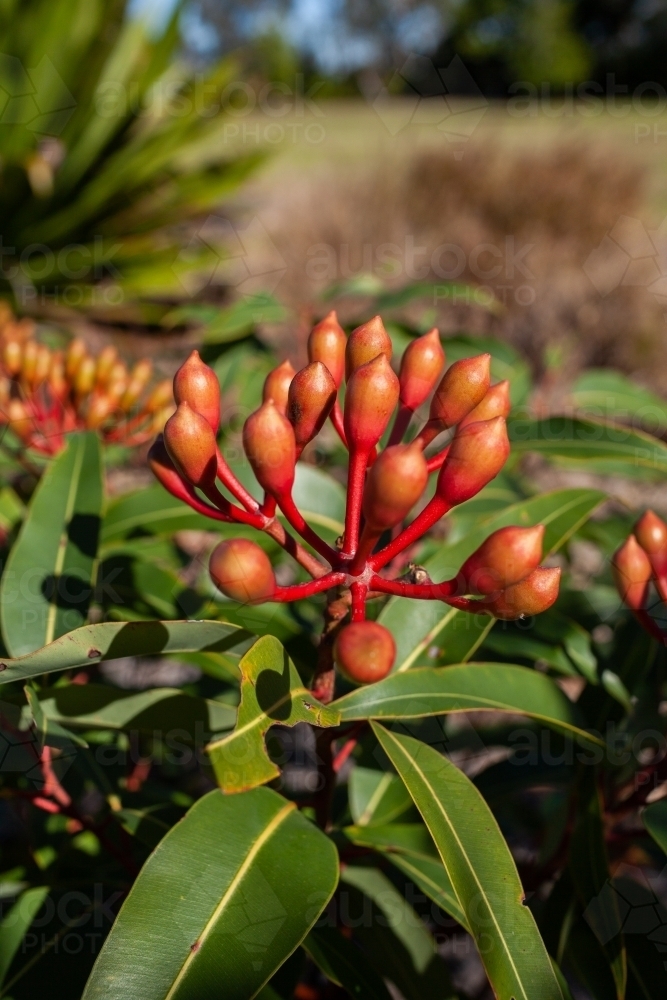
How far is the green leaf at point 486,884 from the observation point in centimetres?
65

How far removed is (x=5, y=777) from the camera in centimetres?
101

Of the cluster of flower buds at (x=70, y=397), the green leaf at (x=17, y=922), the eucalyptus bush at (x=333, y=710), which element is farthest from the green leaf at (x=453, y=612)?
the cluster of flower buds at (x=70, y=397)

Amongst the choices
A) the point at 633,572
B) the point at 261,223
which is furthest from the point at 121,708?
the point at 261,223

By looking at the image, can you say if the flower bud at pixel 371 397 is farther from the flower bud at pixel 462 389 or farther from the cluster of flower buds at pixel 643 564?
the cluster of flower buds at pixel 643 564

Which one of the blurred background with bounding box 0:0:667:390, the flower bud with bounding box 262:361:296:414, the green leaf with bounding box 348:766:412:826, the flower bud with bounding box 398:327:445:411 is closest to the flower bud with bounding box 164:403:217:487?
the flower bud with bounding box 262:361:296:414

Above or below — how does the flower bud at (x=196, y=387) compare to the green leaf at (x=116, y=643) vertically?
above

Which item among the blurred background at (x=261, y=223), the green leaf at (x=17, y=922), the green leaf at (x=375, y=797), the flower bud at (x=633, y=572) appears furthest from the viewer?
the blurred background at (x=261, y=223)

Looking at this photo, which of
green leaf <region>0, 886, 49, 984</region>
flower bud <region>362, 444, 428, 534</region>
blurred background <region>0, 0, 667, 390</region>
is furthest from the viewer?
blurred background <region>0, 0, 667, 390</region>

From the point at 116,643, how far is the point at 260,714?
0.16 m

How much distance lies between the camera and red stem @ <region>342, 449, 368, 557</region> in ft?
2.14

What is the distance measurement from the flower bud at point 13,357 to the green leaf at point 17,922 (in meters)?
0.82

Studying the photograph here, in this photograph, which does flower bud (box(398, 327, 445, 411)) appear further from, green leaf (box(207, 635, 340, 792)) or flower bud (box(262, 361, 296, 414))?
green leaf (box(207, 635, 340, 792))

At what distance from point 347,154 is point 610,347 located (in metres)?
8.17

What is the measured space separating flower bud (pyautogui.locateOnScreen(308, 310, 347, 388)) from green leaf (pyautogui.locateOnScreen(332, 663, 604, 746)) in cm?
30
